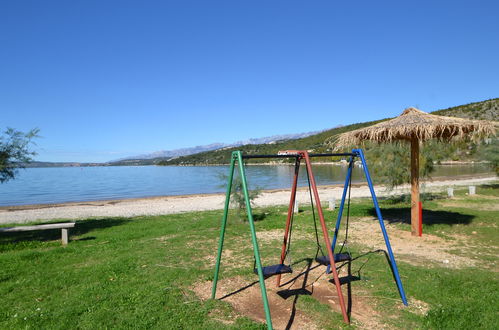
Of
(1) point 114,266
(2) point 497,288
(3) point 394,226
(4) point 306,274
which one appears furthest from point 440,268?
(1) point 114,266

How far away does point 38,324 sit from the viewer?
14.0ft

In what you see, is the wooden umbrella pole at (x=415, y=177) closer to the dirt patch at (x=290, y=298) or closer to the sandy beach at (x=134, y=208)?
the dirt patch at (x=290, y=298)

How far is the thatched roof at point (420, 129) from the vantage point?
7959 millimetres

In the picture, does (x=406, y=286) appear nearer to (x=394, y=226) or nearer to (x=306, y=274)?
(x=306, y=274)

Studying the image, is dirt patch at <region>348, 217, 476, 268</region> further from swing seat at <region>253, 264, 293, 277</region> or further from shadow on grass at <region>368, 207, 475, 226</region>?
swing seat at <region>253, 264, 293, 277</region>

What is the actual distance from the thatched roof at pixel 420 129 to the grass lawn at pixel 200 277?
278cm

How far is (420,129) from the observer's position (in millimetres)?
8000

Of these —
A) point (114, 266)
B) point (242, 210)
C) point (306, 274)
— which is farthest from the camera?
point (242, 210)

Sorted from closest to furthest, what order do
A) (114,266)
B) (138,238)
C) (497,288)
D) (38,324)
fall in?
(38,324), (497,288), (114,266), (138,238)

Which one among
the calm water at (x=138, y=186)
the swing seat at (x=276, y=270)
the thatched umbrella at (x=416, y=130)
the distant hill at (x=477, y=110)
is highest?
the distant hill at (x=477, y=110)

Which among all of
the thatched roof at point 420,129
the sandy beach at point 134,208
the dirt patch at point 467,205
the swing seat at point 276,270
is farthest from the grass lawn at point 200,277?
the sandy beach at point 134,208

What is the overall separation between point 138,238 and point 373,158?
12344mm

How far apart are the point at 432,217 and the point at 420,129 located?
4.74 metres

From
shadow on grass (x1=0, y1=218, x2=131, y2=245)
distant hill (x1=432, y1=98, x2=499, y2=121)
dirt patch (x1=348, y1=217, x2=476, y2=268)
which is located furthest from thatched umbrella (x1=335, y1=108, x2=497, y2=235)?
distant hill (x1=432, y1=98, x2=499, y2=121)
